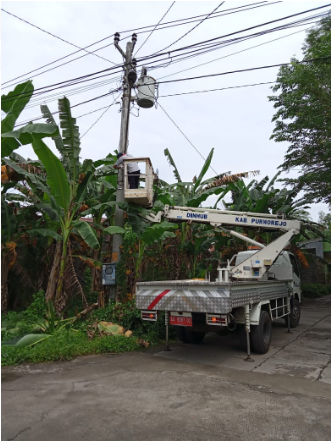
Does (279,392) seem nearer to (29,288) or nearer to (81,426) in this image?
(81,426)

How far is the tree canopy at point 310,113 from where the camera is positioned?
38.0ft

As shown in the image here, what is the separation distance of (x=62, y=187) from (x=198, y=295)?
13.0 ft

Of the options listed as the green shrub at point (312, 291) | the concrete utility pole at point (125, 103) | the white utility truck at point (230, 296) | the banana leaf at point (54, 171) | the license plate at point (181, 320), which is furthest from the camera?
the green shrub at point (312, 291)

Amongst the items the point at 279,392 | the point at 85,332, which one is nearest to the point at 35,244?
the point at 85,332

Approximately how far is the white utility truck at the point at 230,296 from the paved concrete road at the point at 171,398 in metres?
0.70

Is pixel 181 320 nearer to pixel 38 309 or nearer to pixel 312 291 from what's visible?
pixel 38 309

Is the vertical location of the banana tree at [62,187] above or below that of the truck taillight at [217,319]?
above

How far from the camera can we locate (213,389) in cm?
507

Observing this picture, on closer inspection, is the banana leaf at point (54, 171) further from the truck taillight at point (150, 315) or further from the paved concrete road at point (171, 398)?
the paved concrete road at point (171, 398)

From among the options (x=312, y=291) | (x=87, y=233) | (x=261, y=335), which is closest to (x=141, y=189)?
(x=87, y=233)

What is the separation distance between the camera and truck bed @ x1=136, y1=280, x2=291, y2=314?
6.10m

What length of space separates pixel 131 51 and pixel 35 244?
6460 millimetres

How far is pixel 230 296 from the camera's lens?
19.8ft

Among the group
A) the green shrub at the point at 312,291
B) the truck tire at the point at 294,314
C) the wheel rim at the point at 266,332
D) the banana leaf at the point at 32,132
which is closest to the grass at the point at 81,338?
the wheel rim at the point at 266,332
